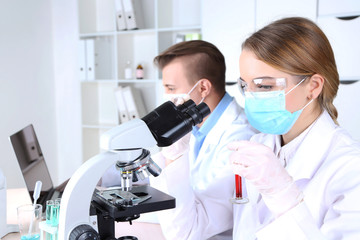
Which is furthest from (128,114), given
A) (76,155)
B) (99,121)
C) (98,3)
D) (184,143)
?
(184,143)

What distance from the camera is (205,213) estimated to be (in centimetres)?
148

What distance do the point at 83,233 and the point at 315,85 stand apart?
2.62ft

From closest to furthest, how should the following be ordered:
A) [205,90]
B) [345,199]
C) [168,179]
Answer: [345,199] < [168,179] < [205,90]

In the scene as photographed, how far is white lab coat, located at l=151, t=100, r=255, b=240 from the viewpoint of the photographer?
1.41 metres

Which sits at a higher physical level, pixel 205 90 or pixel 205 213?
pixel 205 90

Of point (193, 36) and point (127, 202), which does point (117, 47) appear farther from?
point (127, 202)

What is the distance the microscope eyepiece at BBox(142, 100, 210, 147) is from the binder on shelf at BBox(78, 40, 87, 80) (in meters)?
2.68

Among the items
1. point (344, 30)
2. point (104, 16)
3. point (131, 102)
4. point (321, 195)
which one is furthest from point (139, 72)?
point (321, 195)

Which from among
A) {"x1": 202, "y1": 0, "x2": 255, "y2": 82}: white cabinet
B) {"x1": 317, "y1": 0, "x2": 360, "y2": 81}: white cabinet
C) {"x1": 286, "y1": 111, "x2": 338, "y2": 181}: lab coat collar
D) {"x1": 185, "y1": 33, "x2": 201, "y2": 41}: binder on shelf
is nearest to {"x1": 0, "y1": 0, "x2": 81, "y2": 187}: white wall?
{"x1": 185, "y1": 33, "x2": 201, "y2": 41}: binder on shelf

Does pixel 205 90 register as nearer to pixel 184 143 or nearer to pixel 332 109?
pixel 184 143

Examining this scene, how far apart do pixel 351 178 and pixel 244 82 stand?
430 millimetres

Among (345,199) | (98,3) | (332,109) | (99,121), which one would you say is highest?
(98,3)

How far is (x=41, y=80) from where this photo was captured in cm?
364

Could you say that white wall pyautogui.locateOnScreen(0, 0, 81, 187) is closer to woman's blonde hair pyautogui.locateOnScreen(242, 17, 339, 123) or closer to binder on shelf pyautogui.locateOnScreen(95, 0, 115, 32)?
binder on shelf pyautogui.locateOnScreen(95, 0, 115, 32)
